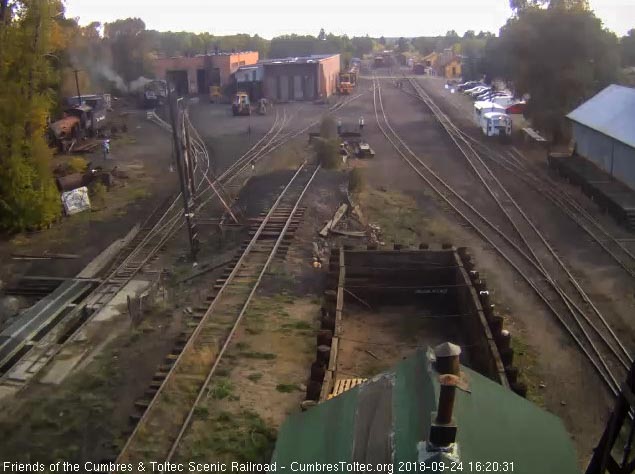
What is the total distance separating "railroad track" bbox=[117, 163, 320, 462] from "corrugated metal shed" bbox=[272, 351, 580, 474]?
12.3 feet

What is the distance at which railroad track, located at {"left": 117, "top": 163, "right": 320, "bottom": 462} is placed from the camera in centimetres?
841

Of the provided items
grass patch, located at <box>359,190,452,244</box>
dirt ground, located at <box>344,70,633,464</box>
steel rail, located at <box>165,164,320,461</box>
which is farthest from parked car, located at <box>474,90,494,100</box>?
steel rail, located at <box>165,164,320,461</box>

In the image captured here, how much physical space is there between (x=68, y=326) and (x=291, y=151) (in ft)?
58.7

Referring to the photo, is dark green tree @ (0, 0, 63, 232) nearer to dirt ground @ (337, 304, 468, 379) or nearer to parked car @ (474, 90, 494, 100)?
dirt ground @ (337, 304, 468, 379)

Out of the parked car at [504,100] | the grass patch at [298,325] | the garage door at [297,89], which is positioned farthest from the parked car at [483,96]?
the grass patch at [298,325]

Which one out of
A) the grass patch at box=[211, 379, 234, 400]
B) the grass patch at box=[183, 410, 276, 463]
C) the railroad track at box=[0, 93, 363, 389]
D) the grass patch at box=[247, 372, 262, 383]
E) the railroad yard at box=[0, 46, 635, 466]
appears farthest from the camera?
the railroad track at box=[0, 93, 363, 389]

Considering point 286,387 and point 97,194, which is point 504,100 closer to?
point 97,194

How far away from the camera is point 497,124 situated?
31.4 metres

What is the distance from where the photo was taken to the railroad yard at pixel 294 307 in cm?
904

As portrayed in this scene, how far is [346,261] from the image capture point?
44.8ft

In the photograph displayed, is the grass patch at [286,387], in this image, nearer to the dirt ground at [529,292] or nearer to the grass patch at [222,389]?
the grass patch at [222,389]

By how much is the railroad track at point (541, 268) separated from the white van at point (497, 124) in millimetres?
5778

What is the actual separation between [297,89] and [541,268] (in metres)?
38.9

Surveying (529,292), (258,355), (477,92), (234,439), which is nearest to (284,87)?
(477,92)
